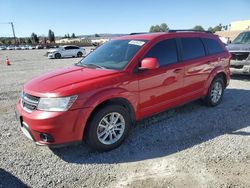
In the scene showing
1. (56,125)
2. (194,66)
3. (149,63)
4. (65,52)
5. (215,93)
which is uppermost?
(149,63)

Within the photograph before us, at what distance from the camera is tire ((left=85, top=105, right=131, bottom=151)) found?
3.72m

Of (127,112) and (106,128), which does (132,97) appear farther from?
(106,128)

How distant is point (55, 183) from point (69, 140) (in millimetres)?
605

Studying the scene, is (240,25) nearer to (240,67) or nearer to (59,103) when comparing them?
(240,67)

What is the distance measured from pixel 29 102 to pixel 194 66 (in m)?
3.29

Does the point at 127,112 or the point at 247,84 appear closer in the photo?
the point at 127,112

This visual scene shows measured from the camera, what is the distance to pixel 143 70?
423 centimetres

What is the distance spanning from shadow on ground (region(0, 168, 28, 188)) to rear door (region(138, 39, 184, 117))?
216 cm

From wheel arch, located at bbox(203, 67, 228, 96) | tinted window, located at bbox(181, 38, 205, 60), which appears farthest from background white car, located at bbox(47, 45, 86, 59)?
tinted window, located at bbox(181, 38, 205, 60)

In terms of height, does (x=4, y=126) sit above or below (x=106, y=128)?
below

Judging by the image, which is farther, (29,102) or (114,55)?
(114,55)

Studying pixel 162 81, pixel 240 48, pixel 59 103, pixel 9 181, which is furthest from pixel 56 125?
pixel 240 48

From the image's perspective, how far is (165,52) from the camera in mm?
4727

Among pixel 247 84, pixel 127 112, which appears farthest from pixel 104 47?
pixel 247 84
